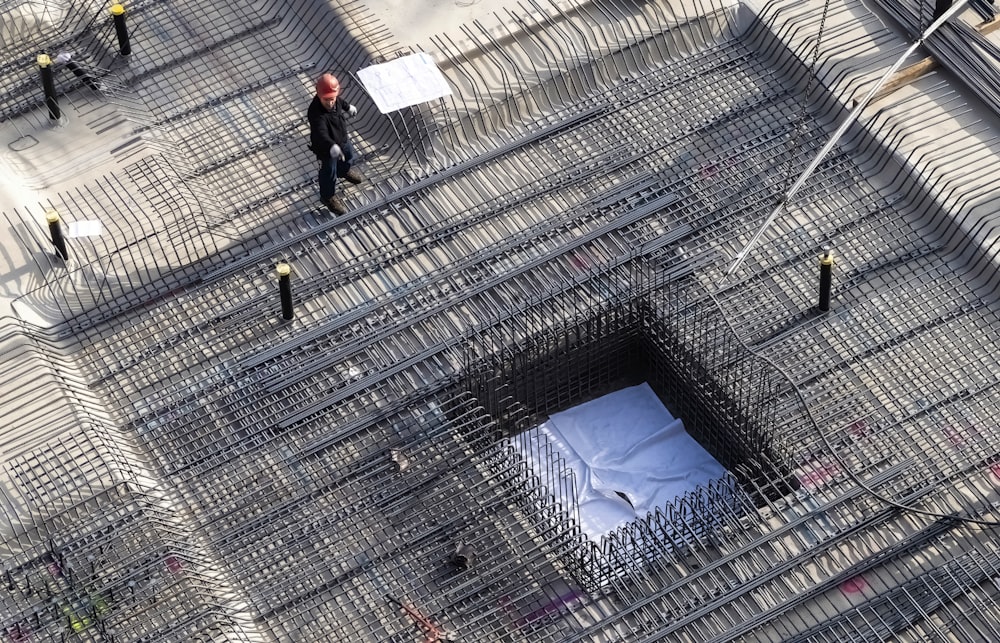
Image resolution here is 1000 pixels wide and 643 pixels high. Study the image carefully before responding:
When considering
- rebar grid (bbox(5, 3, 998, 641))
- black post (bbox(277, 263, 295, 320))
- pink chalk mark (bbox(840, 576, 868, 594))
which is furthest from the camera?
black post (bbox(277, 263, 295, 320))

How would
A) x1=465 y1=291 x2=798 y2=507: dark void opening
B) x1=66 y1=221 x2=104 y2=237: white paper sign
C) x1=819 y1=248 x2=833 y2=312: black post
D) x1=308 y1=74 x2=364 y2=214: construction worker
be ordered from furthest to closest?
x1=66 y1=221 x2=104 y2=237: white paper sign
x1=308 y1=74 x2=364 y2=214: construction worker
x1=819 y1=248 x2=833 y2=312: black post
x1=465 y1=291 x2=798 y2=507: dark void opening

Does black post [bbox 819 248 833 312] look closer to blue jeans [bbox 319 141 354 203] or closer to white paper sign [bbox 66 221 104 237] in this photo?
blue jeans [bbox 319 141 354 203]

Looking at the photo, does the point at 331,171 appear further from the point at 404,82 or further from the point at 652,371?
the point at 652,371

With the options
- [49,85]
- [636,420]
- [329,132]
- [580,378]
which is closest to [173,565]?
[580,378]

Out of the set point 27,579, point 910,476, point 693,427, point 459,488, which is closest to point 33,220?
point 27,579

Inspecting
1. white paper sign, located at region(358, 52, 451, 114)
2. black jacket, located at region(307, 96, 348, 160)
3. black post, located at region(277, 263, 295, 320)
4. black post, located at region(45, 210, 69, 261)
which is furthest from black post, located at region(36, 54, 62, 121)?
black post, located at region(277, 263, 295, 320)

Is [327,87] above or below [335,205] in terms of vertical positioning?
above

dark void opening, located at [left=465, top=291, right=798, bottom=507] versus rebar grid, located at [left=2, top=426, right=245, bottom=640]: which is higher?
dark void opening, located at [left=465, top=291, right=798, bottom=507]

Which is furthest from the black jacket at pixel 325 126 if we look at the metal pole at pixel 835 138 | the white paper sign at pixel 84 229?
the metal pole at pixel 835 138
